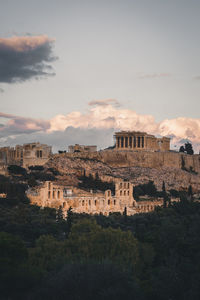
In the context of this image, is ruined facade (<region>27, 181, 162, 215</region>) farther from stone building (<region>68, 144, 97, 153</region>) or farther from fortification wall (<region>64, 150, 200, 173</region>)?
stone building (<region>68, 144, 97, 153</region>)

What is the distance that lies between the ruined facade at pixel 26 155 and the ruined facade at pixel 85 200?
112 ft

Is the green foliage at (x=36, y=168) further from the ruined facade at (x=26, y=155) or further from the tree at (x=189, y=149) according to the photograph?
the tree at (x=189, y=149)

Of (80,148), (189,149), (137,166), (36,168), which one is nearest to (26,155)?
(36,168)

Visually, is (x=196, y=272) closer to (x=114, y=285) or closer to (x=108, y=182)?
(x=114, y=285)

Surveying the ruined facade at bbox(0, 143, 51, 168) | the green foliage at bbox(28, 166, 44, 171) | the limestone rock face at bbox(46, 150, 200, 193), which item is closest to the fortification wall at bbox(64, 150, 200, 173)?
the limestone rock face at bbox(46, 150, 200, 193)

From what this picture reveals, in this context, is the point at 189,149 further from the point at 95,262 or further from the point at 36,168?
the point at 95,262

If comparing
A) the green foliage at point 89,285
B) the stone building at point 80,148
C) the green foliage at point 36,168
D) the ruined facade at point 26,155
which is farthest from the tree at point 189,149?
the green foliage at point 89,285

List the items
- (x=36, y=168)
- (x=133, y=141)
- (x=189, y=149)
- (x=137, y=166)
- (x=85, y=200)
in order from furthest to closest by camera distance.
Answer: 1. (x=189, y=149)
2. (x=133, y=141)
3. (x=137, y=166)
4. (x=36, y=168)
5. (x=85, y=200)

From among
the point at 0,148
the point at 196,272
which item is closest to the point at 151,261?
the point at 196,272

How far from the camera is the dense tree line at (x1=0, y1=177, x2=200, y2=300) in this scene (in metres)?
34.9

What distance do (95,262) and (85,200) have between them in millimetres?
44193

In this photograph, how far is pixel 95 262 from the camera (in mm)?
38344

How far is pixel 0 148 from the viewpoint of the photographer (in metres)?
135

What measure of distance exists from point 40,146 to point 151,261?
95339 millimetres
